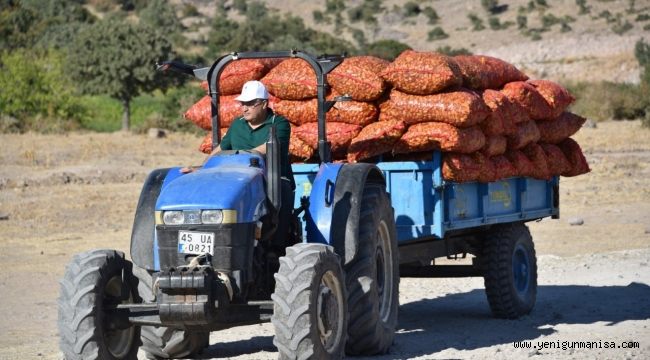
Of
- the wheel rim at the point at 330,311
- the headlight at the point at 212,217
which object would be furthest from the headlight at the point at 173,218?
the wheel rim at the point at 330,311

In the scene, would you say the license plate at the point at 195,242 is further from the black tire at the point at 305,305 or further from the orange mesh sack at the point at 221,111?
the orange mesh sack at the point at 221,111

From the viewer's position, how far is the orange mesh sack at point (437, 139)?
10.9m

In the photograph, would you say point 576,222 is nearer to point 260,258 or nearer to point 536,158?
point 536,158

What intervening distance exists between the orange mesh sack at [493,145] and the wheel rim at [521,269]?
1400mm

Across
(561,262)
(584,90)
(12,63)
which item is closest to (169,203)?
(561,262)

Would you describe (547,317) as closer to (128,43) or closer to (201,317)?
(201,317)

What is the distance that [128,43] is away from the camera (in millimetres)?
46500

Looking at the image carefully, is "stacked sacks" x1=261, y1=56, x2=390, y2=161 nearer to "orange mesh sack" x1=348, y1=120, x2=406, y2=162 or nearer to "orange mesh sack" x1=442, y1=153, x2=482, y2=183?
"orange mesh sack" x1=348, y1=120, x2=406, y2=162

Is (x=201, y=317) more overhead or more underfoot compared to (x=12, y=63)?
more underfoot

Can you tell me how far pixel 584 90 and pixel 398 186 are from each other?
4017 cm

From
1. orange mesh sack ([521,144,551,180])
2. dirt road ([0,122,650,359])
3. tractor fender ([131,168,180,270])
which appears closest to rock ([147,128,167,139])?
dirt road ([0,122,650,359])

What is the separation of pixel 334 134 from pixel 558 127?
3.09 m

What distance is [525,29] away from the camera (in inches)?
3044

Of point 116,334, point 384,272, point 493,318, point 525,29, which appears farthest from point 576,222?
point 525,29
